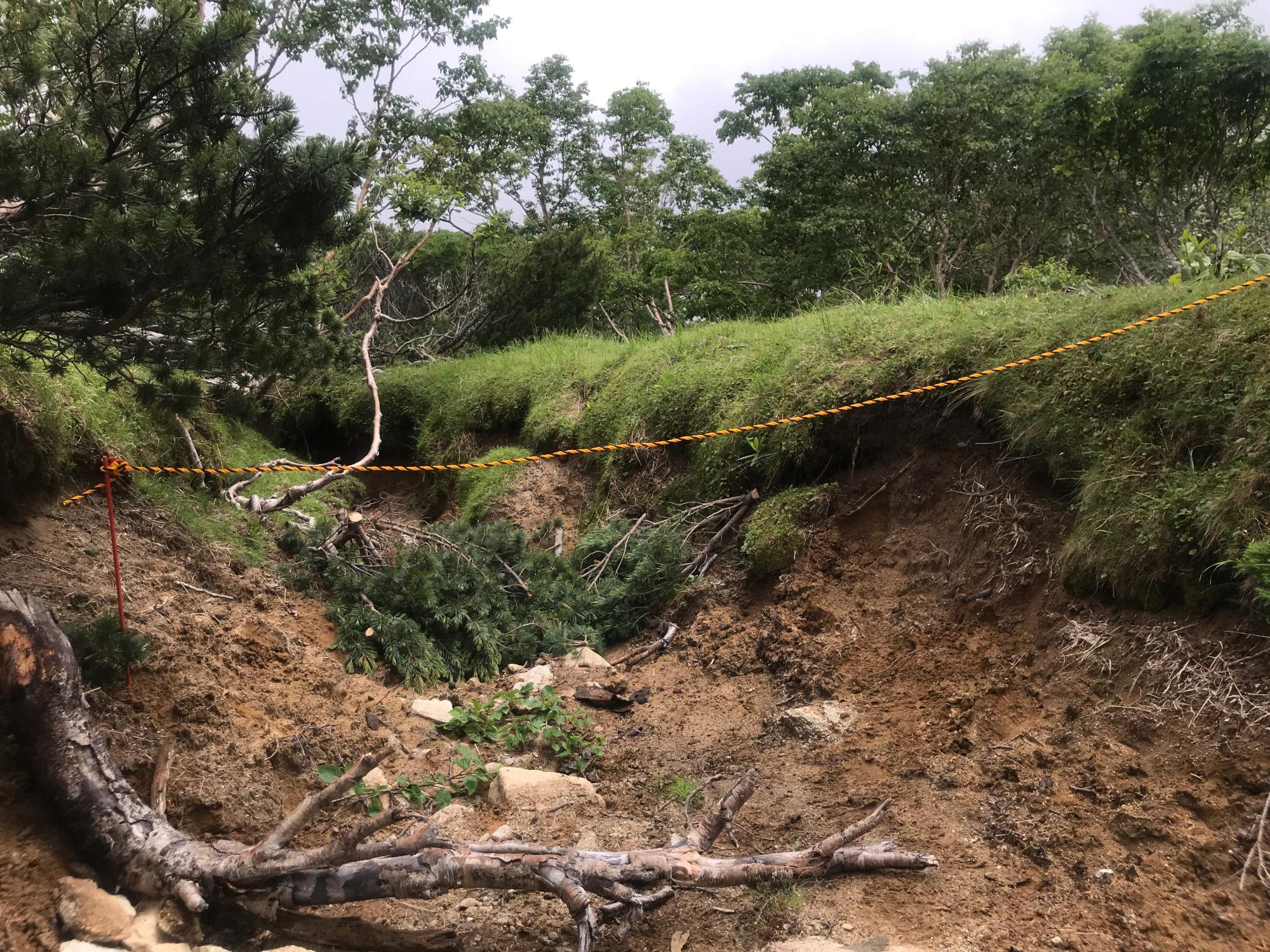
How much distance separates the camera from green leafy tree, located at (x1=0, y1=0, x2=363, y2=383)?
9.53 feet

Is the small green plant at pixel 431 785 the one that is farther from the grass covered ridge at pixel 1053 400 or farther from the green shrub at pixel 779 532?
the grass covered ridge at pixel 1053 400

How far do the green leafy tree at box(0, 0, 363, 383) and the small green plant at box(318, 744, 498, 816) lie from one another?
2025 mm

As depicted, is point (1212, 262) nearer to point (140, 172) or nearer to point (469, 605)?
point (469, 605)

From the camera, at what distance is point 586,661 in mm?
5016

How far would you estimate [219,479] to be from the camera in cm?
625

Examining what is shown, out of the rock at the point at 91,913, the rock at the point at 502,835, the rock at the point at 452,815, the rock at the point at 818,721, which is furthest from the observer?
the rock at the point at 818,721

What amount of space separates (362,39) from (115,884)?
16081 mm

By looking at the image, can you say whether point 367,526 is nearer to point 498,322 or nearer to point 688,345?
point 688,345

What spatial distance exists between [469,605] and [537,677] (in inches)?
31.6

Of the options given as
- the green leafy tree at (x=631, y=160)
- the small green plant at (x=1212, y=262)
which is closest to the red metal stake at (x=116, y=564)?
the small green plant at (x=1212, y=262)

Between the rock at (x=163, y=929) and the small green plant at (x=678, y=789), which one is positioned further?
the small green plant at (x=678, y=789)

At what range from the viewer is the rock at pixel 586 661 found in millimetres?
4969

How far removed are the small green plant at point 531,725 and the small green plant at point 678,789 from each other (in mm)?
426

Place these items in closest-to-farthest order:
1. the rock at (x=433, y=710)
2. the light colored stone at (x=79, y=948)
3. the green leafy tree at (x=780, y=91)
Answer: the light colored stone at (x=79, y=948) → the rock at (x=433, y=710) → the green leafy tree at (x=780, y=91)
